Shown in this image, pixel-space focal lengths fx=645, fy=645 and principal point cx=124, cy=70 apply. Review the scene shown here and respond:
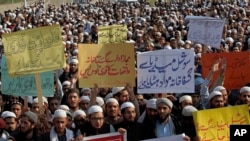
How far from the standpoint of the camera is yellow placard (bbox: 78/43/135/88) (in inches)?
330

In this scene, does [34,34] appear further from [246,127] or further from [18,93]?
[246,127]

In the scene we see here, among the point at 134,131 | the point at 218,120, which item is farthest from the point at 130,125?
the point at 218,120

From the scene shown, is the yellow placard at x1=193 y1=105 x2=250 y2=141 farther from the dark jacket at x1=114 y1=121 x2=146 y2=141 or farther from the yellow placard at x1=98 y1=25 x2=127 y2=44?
the yellow placard at x1=98 y1=25 x2=127 y2=44

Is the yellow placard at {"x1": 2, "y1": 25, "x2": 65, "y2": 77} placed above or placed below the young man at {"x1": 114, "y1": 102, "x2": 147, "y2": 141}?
above

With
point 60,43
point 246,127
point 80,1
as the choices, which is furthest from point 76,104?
point 80,1

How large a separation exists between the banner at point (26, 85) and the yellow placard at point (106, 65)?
50 centimetres

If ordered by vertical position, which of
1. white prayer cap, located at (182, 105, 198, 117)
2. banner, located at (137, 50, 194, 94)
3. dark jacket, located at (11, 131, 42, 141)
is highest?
A: banner, located at (137, 50, 194, 94)

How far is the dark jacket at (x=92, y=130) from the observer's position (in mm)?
6566

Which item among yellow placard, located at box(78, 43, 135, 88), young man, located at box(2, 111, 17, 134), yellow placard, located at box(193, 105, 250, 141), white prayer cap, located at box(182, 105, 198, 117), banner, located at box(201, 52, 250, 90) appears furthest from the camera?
banner, located at box(201, 52, 250, 90)


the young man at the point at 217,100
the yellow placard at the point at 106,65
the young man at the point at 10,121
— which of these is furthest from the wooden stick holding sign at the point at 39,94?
the young man at the point at 217,100

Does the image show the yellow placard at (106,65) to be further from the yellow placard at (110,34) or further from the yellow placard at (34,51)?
the yellow placard at (110,34)

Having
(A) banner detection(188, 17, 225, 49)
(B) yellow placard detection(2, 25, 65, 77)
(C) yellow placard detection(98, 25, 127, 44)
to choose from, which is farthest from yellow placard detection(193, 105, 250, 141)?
(C) yellow placard detection(98, 25, 127, 44)

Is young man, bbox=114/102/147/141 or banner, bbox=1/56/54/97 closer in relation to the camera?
young man, bbox=114/102/147/141

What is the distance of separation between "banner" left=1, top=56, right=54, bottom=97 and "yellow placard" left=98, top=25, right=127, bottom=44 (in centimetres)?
293
